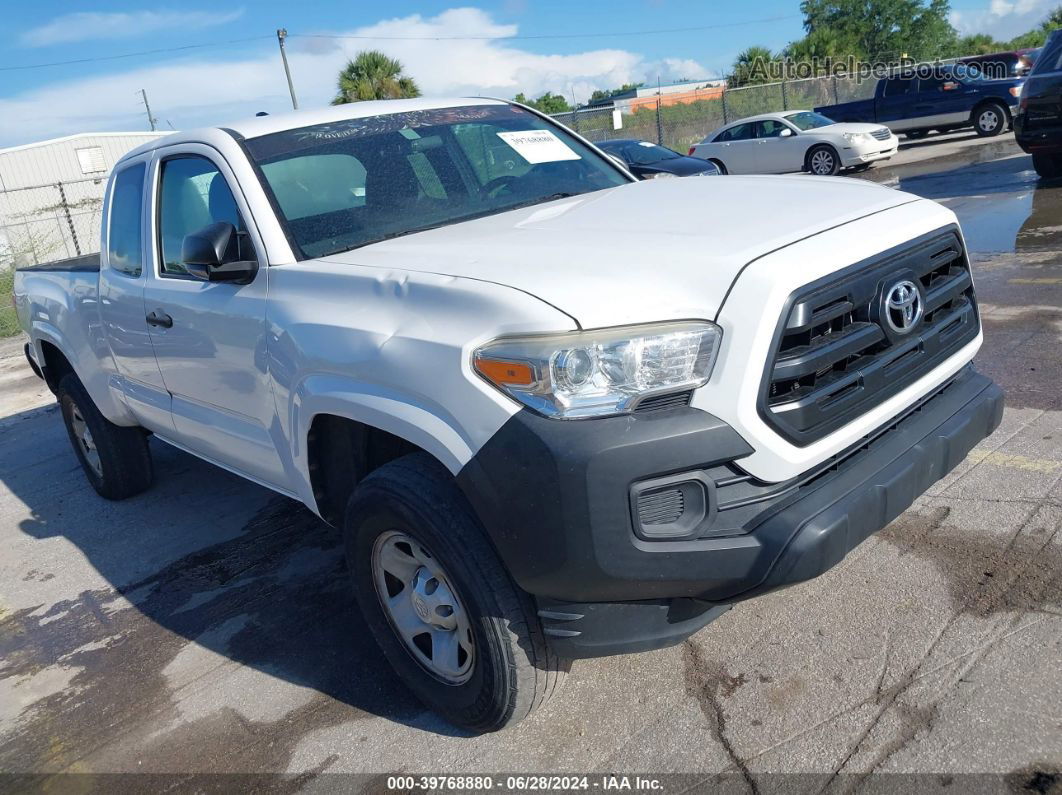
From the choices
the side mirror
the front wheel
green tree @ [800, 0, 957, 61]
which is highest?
green tree @ [800, 0, 957, 61]

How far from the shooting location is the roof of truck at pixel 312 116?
12.5ft

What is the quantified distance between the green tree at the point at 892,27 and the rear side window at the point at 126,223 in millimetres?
61881

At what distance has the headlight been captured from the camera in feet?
7.59

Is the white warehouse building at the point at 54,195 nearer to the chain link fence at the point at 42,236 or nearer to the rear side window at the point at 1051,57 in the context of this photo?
the chain link fence at the point at 42,236

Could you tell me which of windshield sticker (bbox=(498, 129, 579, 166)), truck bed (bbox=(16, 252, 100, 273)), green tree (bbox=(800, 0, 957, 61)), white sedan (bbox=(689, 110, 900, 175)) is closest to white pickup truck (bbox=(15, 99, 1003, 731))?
windshield sticker (bbox=(498, 129, 579, 166))

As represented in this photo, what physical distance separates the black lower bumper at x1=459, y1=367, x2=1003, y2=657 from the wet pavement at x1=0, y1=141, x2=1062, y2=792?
516 millimetres

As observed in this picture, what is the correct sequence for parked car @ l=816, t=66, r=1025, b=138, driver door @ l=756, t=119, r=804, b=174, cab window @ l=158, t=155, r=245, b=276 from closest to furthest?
cab window @ l=158, t=155, r=245, b=276 < driver door @ l=756, t=119, r=804, b=174 < parked car @ l=816, t=66, r=1025, b=138

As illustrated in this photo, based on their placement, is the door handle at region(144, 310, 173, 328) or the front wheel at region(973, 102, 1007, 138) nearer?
the door handle at region(144, 310, 173, 328)

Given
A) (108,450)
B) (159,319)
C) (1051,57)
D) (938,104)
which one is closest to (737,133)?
(938,104)

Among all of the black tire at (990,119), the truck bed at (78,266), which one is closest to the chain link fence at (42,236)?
the truck bed at (78,266)

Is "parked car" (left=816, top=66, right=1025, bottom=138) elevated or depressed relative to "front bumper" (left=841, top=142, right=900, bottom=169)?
elevated

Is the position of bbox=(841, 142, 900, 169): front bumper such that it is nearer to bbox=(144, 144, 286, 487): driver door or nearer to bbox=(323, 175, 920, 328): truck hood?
bbox=(323, 175, 920, 328): truck hood

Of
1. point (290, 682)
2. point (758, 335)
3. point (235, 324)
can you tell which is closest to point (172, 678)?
point (290, 682)

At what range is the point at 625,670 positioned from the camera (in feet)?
10.3
